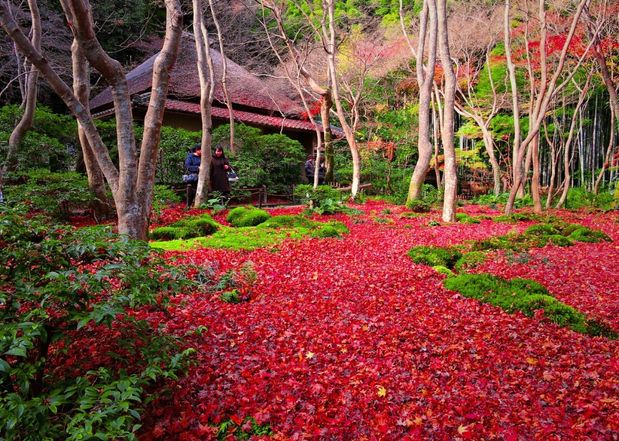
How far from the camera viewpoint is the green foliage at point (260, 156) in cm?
1459

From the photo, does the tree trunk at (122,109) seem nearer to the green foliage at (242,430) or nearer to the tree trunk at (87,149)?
the tree trunk at (87,149)

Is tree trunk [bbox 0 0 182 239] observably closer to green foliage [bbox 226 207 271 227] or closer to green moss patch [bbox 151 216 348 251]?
green moss patch [bbox 151 216 348 251]

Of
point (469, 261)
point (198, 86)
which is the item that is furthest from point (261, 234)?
point (198, 86)

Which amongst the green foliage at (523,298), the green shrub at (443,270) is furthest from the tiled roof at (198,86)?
the green foliage at (523,298)

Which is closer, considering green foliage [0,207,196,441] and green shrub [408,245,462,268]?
green foliage [0,207,196,441]

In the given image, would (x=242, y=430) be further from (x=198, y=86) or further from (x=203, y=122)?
(x=198, y=86)

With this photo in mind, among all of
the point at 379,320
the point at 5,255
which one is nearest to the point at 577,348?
the point at 379,320

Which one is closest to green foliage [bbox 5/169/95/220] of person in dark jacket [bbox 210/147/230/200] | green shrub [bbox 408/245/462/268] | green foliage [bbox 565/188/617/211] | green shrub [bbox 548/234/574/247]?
person in dark jacket [bbox 210/147/230/200]

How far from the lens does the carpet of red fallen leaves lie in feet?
8.77

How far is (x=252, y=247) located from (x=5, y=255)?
189 inches

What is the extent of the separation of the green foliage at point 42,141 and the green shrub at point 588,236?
1302 cm

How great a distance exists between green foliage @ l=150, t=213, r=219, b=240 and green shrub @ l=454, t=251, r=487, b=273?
472cm

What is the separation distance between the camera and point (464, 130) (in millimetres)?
20922

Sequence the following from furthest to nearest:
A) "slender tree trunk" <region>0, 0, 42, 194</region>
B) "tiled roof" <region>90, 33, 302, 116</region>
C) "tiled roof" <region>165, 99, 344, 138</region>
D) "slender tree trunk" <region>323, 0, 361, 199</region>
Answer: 1. "tiled roof" <region>90, 33, 302, 116</region>
2. "tiled roof" <region>165, 99, 344, 138</region>
3. "slender tree trunk" <region>323, 0, 361, 199</region>
4. "slender tree trunk" <region>0, 0, 42, 194</region>
